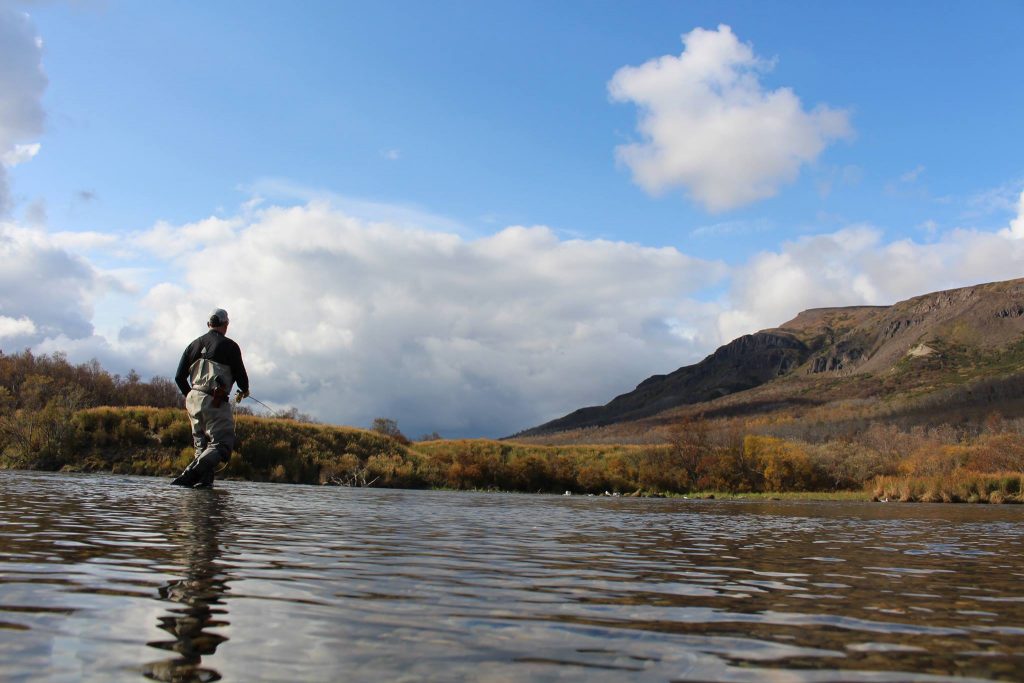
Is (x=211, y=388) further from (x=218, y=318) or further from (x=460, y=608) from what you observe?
(x=460, y=608)

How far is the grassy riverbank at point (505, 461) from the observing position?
3544cm

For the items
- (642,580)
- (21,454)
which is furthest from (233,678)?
(21,454)

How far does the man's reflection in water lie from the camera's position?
2.92 metres

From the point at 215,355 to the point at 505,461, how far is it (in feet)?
146

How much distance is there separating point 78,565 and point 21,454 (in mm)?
34239

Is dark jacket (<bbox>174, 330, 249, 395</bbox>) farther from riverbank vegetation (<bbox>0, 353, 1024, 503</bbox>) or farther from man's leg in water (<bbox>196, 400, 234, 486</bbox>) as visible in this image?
riverbank vegetation (<bbox>0, 353, 1024, 503</bbox>)

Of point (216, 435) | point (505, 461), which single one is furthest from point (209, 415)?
point (505, 461)

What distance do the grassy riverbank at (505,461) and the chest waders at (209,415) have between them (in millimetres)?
21457

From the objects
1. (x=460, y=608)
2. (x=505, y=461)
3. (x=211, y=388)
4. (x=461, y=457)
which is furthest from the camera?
(x=505, y=461)

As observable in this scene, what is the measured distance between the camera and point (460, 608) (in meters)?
4.42

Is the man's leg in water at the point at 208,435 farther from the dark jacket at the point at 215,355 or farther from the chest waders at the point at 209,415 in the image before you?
the dark jacket at the point at 215,355

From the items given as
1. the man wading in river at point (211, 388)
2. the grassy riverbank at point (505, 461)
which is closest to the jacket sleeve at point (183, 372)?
the man wading in river at point (211, 388)

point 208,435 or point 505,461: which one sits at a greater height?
point 208,435

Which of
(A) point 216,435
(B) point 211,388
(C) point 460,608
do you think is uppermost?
(B) point 211,388
